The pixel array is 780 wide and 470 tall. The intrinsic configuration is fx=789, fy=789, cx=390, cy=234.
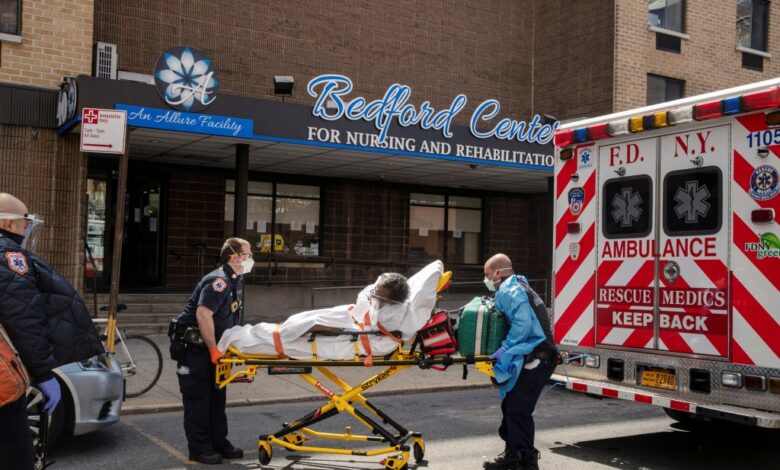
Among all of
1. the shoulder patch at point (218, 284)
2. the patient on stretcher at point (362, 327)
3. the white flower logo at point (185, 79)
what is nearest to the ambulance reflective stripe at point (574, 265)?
the patient on stretcher at point (362, 327)

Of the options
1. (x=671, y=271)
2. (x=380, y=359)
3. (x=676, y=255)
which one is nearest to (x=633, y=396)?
(x=671, y=271)

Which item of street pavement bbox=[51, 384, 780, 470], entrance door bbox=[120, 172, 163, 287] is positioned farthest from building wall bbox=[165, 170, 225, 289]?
street pavement bbox=[51, 384, 780, 470]

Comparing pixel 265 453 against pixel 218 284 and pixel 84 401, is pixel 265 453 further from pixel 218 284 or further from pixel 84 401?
pixel 84 401

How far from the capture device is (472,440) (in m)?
7.33

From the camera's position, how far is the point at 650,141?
22.2 feet

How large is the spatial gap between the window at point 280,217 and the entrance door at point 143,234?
1489 millimetres

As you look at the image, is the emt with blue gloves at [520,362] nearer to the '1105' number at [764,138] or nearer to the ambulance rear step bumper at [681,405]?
the ambulance rear step bumper at [681,405]

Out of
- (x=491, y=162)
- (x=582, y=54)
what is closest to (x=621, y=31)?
(x=582, y=54)

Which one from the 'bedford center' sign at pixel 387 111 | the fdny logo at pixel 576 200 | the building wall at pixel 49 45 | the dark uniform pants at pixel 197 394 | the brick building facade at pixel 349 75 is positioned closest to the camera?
the dark uniform pants at pixel 197 394

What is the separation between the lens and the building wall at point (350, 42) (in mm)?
16156

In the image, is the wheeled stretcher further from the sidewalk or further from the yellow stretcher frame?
the sidewalk

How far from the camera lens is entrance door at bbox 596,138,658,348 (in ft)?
22.0

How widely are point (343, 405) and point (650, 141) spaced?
343 cm

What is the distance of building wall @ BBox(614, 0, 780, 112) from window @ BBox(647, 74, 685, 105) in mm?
178
